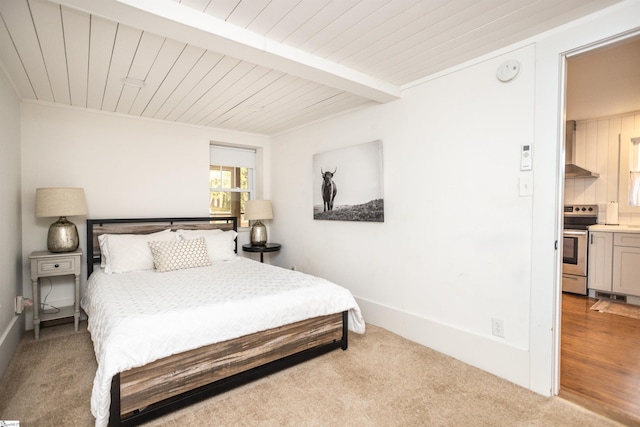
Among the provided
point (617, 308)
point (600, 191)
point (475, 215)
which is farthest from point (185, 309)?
point (600, 191)

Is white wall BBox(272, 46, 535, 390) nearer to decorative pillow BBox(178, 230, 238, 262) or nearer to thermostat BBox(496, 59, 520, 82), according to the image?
thermostat BBox(496, 59, 520, 82)

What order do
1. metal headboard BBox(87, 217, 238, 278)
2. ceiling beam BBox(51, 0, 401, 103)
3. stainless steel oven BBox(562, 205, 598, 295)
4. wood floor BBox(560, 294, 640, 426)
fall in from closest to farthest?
ceiling beam BBox(51, 0, 401, 103) < wood floor BBox(560, 294, 640, 426) < metal headboard BBox(87, 217, 238, 278) < stainless steel oven BBox(562, 205, 598, 295)

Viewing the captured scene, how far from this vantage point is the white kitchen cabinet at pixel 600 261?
3.98 m

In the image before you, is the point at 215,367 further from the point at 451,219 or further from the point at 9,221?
the point at 9,221

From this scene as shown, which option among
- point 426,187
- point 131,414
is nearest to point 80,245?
point 131,414

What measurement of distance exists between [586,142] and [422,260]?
11.6ft

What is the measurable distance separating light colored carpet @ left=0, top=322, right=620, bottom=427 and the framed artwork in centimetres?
136

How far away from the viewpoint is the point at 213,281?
2.68 metres

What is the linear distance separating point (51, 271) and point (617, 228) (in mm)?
6106

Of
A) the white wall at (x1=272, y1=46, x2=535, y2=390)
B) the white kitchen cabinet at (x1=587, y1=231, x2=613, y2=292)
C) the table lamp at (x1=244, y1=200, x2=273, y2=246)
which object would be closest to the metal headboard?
the table lamp at (x1=244, y1=200, x2=273, y2=246)

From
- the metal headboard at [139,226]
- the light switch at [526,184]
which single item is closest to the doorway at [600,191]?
the light switch at [526,184]

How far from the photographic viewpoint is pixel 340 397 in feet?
6.61

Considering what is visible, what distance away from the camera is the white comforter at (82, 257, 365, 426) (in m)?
1.70

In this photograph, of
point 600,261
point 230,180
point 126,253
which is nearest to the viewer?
point 126,253
